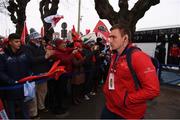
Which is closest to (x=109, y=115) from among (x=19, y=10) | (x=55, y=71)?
(x=55, y=71)

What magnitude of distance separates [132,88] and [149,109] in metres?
4.51

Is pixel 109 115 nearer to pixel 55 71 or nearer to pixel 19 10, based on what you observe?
pixel 55 71

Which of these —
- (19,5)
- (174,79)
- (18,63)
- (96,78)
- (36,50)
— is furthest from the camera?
(19,5)

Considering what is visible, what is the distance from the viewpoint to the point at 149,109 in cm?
736

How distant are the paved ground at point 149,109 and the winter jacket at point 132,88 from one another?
3262mm

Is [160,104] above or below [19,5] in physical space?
below

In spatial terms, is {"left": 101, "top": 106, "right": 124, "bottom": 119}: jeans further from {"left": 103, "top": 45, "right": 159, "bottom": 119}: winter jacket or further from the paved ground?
the paved ground

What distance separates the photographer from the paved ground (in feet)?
21.4

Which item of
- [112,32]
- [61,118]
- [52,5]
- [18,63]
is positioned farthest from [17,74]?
[52,5]

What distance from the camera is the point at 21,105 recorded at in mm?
5133

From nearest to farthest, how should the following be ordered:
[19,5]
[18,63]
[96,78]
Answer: [18,63]
[96,78]
[19,5]

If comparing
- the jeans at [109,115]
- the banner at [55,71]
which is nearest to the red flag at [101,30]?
the banner at [55,71]

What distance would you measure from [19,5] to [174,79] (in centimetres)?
1227

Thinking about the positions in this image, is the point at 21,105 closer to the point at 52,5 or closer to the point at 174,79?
the point at 174,79
